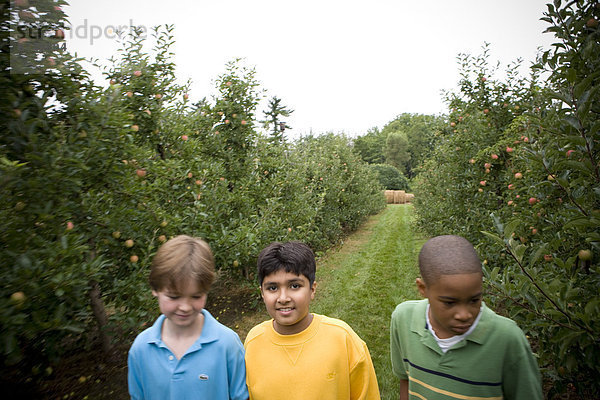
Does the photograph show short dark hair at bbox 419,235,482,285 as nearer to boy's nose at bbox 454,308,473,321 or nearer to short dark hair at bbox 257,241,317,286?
boy's nose at bbox 454,308,473,321

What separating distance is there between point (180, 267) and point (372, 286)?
18.8 ft

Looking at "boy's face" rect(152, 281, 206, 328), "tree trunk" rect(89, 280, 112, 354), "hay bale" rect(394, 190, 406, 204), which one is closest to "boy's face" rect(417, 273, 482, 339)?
"boy's face" rect(152, 281, 206, 328)

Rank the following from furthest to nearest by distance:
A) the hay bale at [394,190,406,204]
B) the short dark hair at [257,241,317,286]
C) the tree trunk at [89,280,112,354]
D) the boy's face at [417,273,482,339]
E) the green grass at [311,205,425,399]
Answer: the hay bale at [394,190,406,204]
the green grass at [311,205,425,399]
the tree trunk at [89,280,112,354]
the short dark hair at [257,241,317,286]
the boy's face at [417,273,482,339]

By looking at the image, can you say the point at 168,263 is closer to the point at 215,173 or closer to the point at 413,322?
the point at 413,322

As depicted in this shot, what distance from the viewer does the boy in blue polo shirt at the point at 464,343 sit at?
128cm

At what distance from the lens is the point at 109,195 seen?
3.19 metres

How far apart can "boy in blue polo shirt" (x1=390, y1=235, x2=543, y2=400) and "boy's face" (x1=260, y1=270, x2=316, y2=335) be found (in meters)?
0.52

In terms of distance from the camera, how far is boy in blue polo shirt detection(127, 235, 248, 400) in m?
1.50

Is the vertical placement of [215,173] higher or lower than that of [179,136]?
lower

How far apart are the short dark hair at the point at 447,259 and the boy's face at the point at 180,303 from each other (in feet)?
3.24

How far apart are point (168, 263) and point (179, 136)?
3.43m

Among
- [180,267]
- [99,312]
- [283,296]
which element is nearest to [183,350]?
[180,267]

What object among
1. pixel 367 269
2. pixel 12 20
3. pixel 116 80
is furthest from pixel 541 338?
pixel 367 269

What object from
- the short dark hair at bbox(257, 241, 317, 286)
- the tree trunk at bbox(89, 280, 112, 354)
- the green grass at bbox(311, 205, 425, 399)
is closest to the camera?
the short dark hair at bbox(257, 241, 317, 286)
